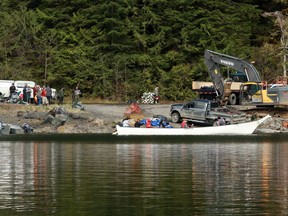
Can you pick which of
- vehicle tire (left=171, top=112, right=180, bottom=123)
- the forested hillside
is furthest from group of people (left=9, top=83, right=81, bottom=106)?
vehicle tire (left=171, top=112, right=180, bottom=123)

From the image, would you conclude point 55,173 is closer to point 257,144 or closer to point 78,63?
point 257,144

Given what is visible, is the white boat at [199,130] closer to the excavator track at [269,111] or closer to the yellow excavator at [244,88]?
the yellow excavator at [244,88]

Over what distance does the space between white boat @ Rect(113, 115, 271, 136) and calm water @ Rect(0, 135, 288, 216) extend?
6635 mm

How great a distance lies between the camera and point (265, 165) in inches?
1454

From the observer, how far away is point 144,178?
105 ft

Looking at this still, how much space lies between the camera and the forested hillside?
3364 inches

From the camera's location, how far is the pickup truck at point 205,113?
62250 millimetres

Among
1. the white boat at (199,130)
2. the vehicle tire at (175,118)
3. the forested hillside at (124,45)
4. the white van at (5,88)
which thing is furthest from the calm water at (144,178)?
the forested hillside at (124,45)

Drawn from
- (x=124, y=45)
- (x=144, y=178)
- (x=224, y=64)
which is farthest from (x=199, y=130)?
(x=124, y=45)

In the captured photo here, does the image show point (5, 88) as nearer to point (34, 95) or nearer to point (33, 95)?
point (33, 95)

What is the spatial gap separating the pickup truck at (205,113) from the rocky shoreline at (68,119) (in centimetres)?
106

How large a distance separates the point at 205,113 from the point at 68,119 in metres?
9.47

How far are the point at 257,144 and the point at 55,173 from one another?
63.7 ft

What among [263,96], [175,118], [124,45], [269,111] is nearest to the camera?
[175,118]
